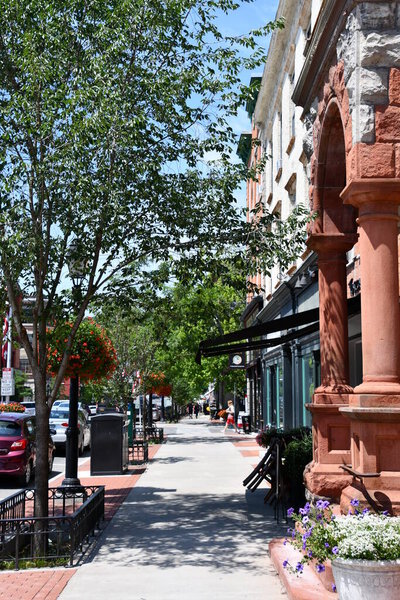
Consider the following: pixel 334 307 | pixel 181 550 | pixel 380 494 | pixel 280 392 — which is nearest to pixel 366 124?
pixel 334 307

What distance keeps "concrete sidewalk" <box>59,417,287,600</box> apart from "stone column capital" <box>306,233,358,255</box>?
3784mm

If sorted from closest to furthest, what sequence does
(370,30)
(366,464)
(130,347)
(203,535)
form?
(366,464)
(370,30)
(203,535)
(130,347)

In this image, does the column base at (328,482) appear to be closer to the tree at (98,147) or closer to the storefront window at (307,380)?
the tree at (98,147)

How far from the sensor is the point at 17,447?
1681 cm

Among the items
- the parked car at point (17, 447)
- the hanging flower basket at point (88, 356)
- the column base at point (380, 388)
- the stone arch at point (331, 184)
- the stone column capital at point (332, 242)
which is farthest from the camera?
the parked car at point (17, 447)

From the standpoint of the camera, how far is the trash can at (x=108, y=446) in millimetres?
17812

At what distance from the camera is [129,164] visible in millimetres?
9695

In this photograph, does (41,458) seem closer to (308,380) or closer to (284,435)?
(284,435)

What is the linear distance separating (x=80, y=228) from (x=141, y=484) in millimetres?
7913

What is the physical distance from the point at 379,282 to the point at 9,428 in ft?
41.7

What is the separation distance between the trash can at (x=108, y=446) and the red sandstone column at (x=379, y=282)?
39.0ft

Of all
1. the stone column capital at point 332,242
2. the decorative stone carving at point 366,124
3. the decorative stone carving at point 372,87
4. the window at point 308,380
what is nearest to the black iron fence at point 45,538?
the stone column capital at point 332,242


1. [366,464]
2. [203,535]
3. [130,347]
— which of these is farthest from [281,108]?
[366,464]

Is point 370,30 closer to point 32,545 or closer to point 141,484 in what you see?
point 32,545
